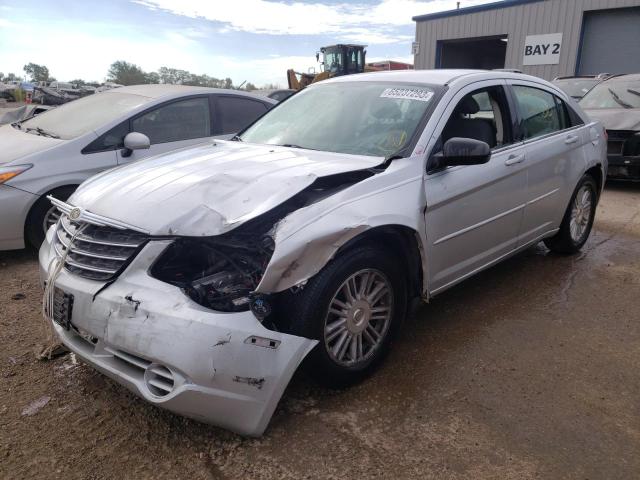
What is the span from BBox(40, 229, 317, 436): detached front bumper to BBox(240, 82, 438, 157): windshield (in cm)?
141

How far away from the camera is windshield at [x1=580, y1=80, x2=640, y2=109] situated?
8711 millimetres

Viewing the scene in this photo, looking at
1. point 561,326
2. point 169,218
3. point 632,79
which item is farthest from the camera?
point 632,79

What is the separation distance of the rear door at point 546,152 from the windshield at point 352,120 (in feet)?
3.50

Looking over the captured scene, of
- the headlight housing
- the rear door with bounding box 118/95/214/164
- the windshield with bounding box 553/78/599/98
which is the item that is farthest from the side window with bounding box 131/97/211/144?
the windshield with bounding box 553/78/599/98

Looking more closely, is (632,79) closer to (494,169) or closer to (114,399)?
(494,169)

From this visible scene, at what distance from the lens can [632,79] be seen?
30.4ft

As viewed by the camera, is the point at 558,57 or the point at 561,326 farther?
the point at 558,57

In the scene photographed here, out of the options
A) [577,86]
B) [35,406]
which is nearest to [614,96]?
[577,86]

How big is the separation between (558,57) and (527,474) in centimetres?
2105

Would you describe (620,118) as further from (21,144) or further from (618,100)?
(21,144)

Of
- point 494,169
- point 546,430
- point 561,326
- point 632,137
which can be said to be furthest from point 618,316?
point 632,137

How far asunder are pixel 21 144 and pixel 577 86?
10.9 m

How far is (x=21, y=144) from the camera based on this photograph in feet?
15.3

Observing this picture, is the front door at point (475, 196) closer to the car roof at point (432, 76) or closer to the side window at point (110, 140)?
the car roof at point (432, 76)
